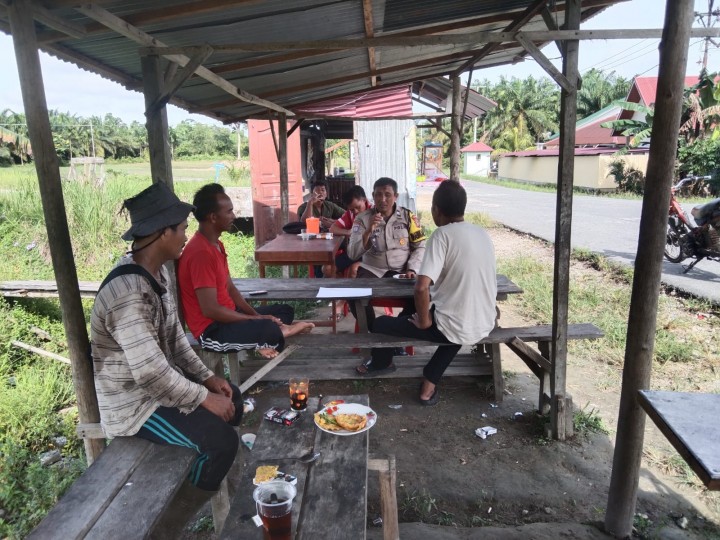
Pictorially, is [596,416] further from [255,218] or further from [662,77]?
[255,218]

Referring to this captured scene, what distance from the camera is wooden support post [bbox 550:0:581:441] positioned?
3.10 m

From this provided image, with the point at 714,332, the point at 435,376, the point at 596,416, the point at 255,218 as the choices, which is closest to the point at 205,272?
the point at 435,376

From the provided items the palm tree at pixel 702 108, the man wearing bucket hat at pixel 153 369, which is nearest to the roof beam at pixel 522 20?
the man wearing bucket hat at pixel 153 369

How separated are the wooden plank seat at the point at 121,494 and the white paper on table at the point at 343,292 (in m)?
1.80

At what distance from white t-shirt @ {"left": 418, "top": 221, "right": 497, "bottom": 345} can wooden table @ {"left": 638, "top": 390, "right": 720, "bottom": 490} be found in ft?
4.95

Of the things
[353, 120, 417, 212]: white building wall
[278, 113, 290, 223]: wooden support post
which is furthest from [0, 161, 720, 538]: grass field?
[353, 120, 417, 212]: white building wall

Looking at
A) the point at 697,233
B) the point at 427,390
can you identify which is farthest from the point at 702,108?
the point at 427,390

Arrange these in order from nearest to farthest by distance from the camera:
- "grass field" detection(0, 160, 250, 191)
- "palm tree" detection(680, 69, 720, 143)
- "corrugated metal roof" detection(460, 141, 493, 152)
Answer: "grass field" detection(0, 160, 250, 191)
"palm tree" detection(680, 69, 720, 143)
"corrugated metal roof" detection(460, 141, 493, 152)

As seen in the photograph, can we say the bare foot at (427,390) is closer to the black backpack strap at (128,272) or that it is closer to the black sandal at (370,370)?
the black sandal at (370,370)

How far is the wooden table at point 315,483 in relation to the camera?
1.59 m

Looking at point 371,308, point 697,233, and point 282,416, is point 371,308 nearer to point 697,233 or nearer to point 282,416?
point 282,416

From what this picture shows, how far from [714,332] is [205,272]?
16.6 ft

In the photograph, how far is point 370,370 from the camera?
4.02 m

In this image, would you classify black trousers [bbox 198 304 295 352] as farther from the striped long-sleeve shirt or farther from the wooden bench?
the striped long-sleeve shirt
